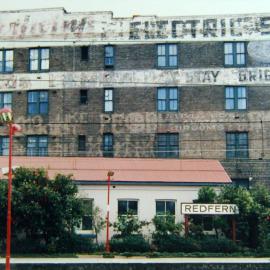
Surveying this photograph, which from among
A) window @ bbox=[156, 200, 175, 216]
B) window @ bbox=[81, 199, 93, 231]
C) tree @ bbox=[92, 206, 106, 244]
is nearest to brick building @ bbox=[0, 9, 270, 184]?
window @ bbox=[156, 200, 175, 216]

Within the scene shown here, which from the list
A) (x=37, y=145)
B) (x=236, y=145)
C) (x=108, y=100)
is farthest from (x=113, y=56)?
(x=236, y=145)

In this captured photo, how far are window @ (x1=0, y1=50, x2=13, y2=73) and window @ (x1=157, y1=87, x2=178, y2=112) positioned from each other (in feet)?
36.4

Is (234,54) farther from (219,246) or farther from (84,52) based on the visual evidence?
(219,246)

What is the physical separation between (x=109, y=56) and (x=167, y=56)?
13.7 ft

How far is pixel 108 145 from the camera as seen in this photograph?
139ft

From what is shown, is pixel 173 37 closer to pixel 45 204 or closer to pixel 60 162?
pixel 60 162

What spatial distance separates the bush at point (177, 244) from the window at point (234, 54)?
15191mm

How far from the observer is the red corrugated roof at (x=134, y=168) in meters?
36.2

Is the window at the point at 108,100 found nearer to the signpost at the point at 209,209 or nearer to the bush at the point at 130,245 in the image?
the signpost at the point at 209,209

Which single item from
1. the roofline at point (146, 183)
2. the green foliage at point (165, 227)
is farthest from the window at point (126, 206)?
the green foliage at point (165, 227)

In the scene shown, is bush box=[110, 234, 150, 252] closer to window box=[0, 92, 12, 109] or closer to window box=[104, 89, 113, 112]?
window box=[104, 89, 113, 112]

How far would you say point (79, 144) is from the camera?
4253cm

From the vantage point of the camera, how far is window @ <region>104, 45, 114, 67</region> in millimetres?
43188

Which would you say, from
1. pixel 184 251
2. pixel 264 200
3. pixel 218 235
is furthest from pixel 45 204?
pixel 264 200
